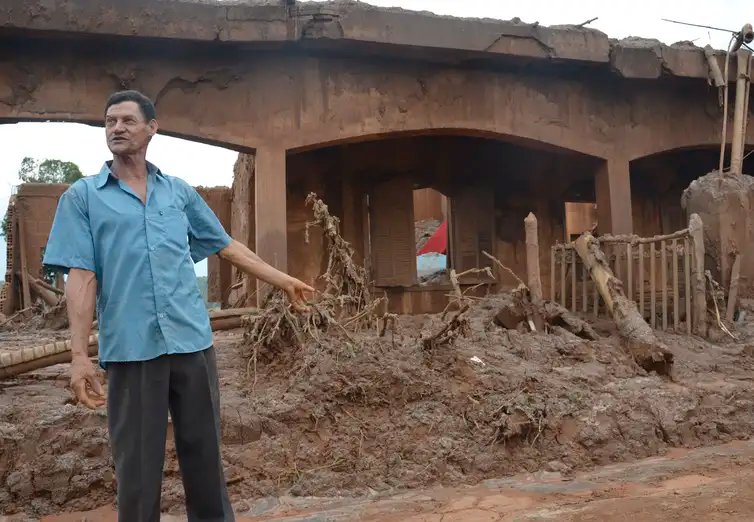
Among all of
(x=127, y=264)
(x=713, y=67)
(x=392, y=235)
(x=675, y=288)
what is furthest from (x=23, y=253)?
(x=713, y=67)

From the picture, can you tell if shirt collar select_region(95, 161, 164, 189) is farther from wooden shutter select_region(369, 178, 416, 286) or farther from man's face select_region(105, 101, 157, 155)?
wooden shutter select_region(369, 178, 416, 286)

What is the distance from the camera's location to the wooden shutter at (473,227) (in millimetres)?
10328

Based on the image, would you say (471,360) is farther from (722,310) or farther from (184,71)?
(184,71)

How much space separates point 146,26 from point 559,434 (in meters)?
5.18

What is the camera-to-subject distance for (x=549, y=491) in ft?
11.2

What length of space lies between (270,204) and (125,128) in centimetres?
473

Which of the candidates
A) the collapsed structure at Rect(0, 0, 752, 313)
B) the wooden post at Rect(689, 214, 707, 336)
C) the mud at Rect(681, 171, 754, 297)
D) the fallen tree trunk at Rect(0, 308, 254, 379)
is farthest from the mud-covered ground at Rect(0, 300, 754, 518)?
the collapsed structure at Rect(0, 0, 752, 313)

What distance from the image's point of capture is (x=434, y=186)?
10.4 meters

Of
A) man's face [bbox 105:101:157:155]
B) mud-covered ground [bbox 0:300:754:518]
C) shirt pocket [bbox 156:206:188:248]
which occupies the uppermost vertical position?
man's face [bbox 105:101:157:155]

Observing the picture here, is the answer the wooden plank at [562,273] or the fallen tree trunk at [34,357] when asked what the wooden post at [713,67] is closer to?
the wooden plank at [562,273]

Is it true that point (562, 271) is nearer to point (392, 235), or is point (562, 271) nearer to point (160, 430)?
point (392, 235)

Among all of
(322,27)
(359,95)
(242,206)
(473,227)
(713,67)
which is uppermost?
(322,27)

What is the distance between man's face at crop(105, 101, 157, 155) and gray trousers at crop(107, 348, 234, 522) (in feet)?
2.32

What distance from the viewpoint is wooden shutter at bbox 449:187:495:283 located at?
33.9 ft
